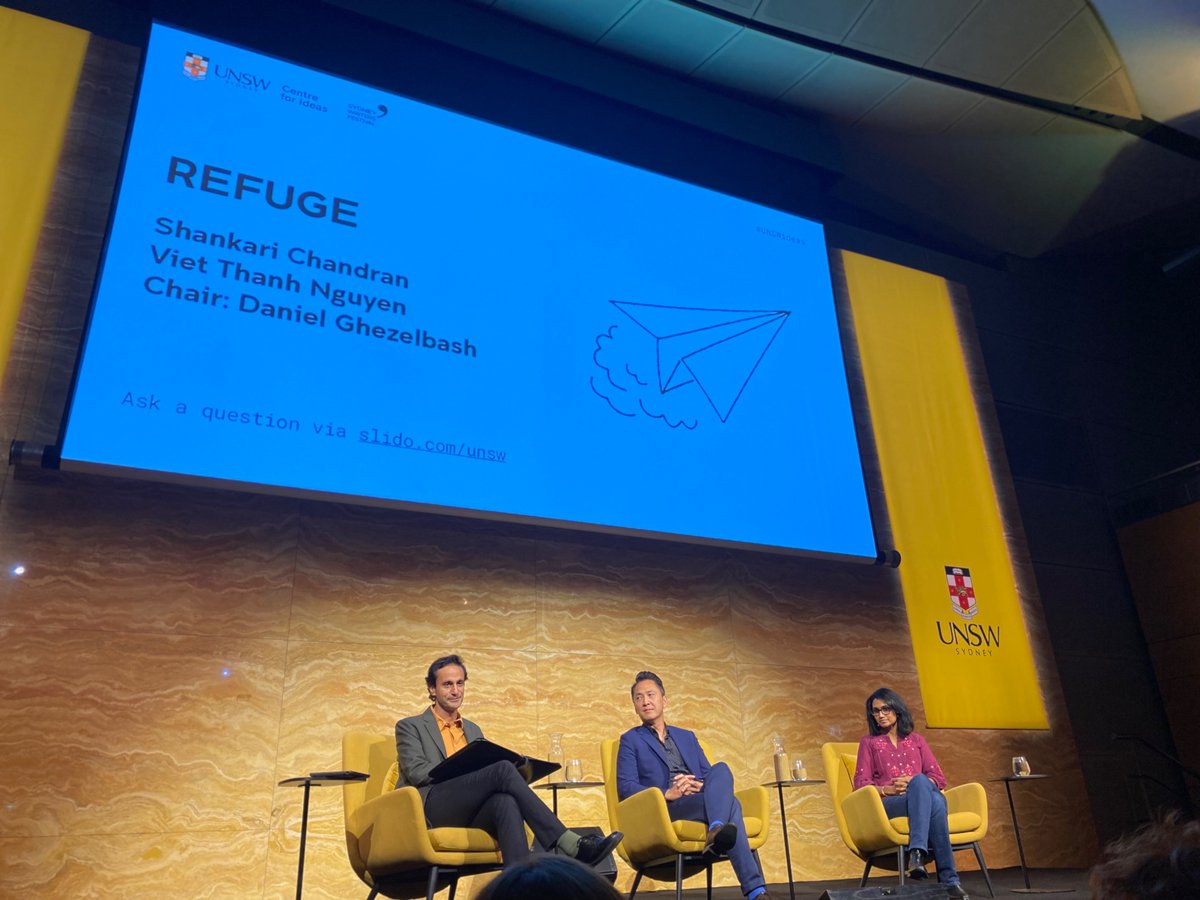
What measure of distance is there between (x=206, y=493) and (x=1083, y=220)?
691cm

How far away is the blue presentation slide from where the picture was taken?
148 inches

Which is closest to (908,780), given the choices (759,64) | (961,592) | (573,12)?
(961,592)

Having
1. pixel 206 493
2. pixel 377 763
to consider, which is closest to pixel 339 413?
pixel 206 493

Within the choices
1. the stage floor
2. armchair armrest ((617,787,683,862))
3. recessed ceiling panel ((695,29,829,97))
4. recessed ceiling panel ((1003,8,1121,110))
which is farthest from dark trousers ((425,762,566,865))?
recessed ceiling panel ((1003,8,1121,110))

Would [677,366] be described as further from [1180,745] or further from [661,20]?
[1180,745]

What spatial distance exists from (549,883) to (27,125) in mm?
4501

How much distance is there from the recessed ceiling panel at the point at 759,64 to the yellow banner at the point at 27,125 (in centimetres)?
362

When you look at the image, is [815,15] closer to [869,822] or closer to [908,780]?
[908,780]

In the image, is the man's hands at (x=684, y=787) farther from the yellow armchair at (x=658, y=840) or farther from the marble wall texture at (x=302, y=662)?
the marble wall texture at (x=302, y=662)

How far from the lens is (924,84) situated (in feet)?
20.1

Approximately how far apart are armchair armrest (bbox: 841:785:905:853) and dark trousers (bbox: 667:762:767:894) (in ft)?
1.99

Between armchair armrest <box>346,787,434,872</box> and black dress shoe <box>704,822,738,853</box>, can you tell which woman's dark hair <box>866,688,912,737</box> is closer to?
black dress shoe <box>704,822,738,853</box>

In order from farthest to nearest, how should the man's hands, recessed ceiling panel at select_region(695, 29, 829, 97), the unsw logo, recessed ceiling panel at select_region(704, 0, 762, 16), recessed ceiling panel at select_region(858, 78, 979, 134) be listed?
recessed ceiling panel at select_region(858, 78, 979, 134)
recessed ceiling panel at select_region(695, 29, 829, 97)
recessed ceiling panel at select_region(704, 0, 762, 16)
the unsw logo
the man's hands

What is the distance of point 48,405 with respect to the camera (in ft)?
12.3
